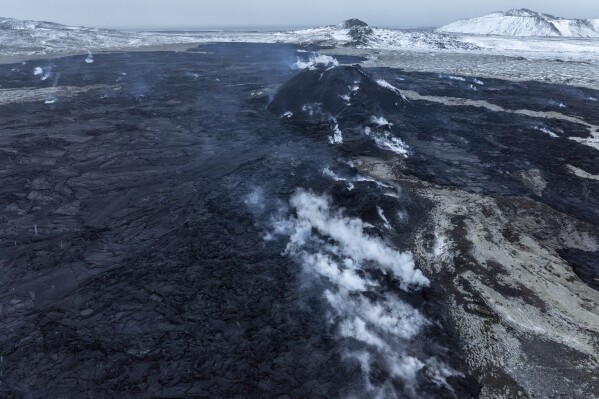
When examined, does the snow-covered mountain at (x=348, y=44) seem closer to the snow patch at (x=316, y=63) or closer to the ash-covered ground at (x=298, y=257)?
the snow patch at (x=316, y=63)

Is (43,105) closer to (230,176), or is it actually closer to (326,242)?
(230,176)

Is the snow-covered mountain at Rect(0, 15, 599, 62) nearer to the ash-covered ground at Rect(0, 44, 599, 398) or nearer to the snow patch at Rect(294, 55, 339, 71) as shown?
the snow patch at Rect(294, 55, 339, 71)

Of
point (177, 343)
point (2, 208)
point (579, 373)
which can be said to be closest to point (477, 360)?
point (579, 373)

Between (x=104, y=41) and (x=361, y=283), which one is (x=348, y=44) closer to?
(x=104, y=41)

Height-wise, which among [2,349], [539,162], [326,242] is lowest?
[2,349]

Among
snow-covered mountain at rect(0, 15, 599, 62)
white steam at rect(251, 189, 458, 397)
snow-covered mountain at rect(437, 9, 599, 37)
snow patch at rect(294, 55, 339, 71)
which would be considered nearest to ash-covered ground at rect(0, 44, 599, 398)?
white steam at rect(251, 189, 458, 397)

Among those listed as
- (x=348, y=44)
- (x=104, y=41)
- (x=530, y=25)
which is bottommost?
(x=104, y=41)

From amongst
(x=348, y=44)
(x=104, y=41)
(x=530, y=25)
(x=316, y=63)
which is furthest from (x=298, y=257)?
(x=530, y=25)
